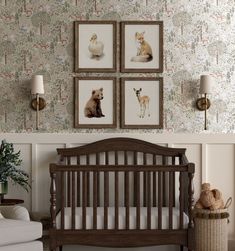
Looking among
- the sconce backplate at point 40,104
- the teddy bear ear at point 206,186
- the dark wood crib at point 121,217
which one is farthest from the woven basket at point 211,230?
the sconce backplate at point 40,104

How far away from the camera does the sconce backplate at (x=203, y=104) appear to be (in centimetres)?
562

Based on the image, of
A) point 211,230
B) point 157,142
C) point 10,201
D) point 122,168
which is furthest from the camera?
point 157,142

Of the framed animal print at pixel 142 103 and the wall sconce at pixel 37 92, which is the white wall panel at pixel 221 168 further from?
the wall sconce at pixel 37 92

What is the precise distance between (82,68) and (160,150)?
0.93m

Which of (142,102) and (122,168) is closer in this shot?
A: (122,168)

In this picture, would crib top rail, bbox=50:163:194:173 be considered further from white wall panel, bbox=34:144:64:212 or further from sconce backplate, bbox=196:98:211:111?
sconce backplate, bbox=196:98:211:111

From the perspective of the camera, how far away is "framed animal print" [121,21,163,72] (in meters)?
5.65

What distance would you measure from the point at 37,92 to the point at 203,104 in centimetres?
135

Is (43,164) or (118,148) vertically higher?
(118,148)

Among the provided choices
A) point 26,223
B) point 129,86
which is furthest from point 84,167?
point 129,86

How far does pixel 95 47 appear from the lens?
18.6ft

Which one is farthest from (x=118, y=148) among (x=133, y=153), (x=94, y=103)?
(x=94, y=103)

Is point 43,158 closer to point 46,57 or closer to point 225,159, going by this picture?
point 46,57

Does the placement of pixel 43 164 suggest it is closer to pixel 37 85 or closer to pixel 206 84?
pixel 37 85
